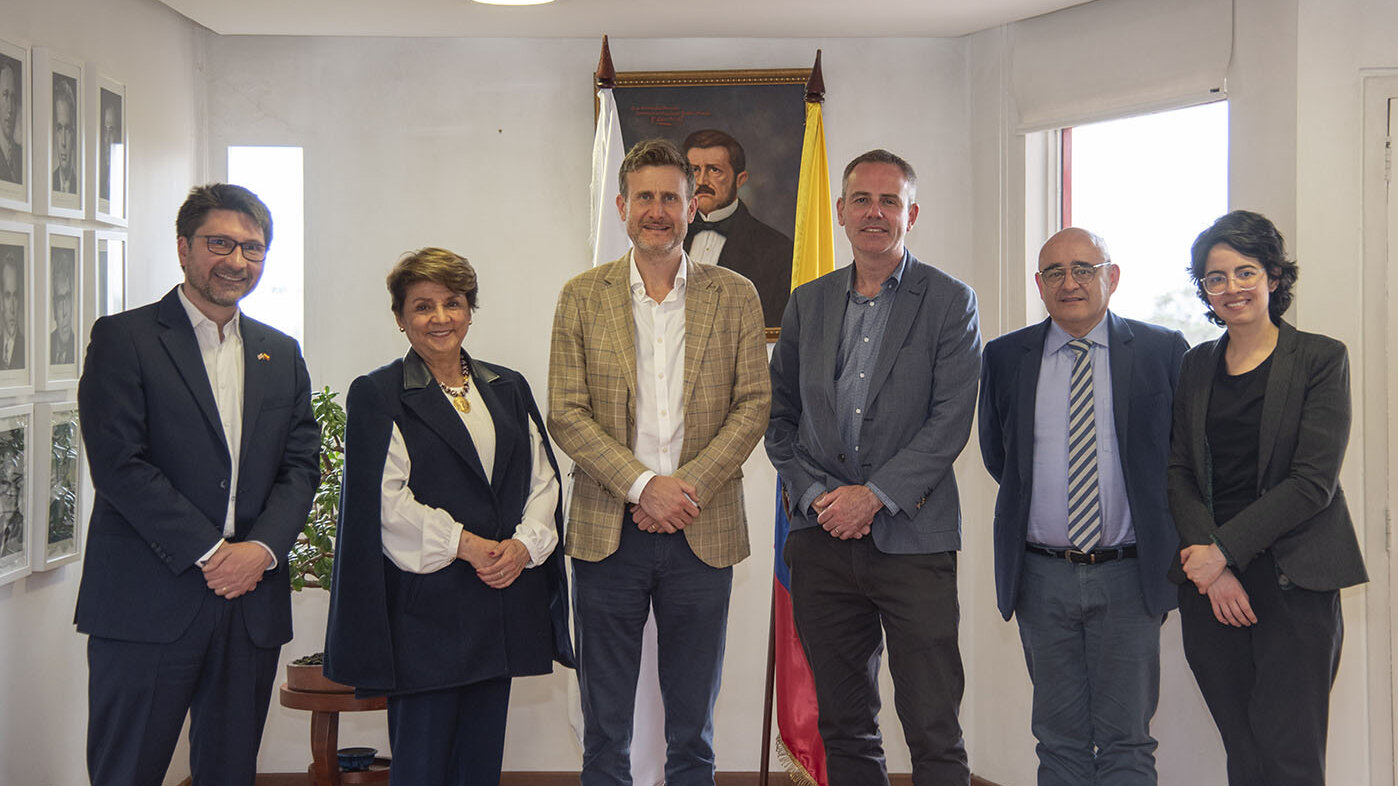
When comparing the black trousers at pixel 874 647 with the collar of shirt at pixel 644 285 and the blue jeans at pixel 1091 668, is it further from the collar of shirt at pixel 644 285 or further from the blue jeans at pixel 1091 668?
the collar of shirt at pixel 644 285

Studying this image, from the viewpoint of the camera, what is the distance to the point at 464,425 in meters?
2.82

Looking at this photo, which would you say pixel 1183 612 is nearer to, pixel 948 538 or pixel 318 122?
pixel 948 538

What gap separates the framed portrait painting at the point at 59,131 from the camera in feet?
10.6

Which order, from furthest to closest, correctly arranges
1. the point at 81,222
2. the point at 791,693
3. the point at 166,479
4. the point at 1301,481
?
the point at 791,693, the point at 81,222, the point at 166,479, the point at 1301,481

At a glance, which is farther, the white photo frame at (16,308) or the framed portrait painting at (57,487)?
the framed portrait painting at (57,487)

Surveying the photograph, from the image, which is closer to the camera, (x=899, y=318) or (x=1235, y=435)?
(x=1235, y=435)

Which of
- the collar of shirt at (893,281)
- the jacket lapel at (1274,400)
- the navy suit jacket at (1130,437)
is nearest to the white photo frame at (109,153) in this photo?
the collar of shirt at (893,281)

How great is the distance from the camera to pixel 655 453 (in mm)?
2947

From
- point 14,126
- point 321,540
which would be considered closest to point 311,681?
point 321,540

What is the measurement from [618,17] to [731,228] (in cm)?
92

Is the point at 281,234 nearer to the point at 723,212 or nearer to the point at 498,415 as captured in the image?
the point at 723,212

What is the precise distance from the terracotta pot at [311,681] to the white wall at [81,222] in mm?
650

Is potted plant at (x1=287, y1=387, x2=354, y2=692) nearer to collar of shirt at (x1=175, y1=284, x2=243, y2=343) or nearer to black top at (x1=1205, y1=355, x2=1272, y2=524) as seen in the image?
collar of shirt at (x1=175, y1=284, x2=243, y2=343)

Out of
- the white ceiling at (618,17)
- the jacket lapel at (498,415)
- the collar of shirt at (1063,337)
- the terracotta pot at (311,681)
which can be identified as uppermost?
the white ceiling at (618,17)
